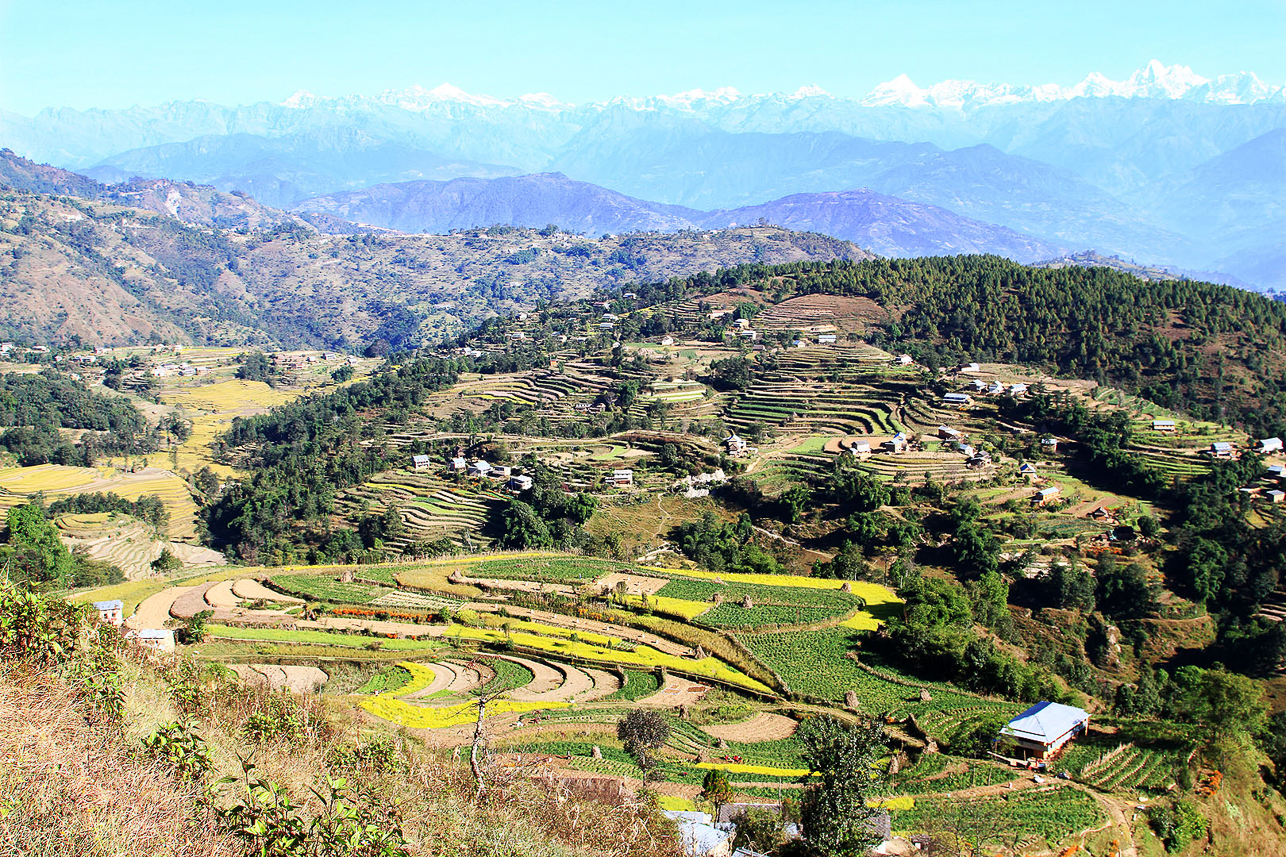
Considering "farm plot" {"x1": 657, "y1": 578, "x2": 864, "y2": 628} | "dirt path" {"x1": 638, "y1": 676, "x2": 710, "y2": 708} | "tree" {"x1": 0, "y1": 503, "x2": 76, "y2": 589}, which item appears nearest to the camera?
"dirt path" {"x1": 638, "y1": 676, "x2": 710, "y2": 708}

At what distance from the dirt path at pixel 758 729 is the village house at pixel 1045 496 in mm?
23787

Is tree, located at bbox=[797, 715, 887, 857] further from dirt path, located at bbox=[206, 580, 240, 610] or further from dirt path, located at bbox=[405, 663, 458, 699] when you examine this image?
dirt path, located at bbox=[206, 580, 240, 610]

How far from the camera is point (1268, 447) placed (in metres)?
44.1

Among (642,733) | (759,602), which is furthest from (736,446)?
(642,733)

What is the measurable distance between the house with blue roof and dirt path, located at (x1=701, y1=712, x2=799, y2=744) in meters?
4.42

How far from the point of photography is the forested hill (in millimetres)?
53406

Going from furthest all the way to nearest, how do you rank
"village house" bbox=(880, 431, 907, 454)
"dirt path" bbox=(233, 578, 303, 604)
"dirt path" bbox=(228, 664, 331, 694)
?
"village house" bbox=(880, 431, 907, 454), "dirt path" bbox=(233, 578, 303, 604), "dirt path" bbox=(228, 664, 331, 694)

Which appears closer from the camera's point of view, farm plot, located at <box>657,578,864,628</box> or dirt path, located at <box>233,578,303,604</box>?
farm plot, located at <box>657,578,864,628</box>

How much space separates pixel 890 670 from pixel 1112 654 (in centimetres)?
1309

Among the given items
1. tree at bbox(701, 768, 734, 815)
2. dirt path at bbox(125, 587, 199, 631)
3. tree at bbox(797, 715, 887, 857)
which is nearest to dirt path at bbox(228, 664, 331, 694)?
dirt path at bbox(125, 587, 199, 631)

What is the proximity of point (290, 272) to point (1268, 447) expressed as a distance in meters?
146

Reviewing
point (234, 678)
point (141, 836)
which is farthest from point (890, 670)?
point (141, 836)

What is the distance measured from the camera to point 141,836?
7383 millimetres

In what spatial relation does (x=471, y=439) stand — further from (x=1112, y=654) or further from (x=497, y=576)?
(x=1112, y=654)
